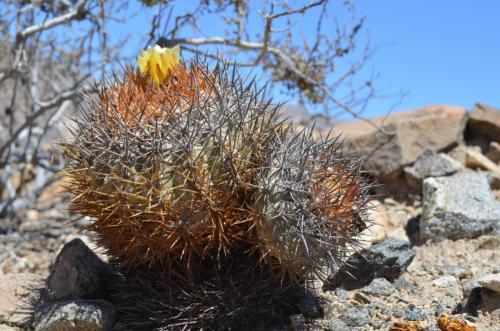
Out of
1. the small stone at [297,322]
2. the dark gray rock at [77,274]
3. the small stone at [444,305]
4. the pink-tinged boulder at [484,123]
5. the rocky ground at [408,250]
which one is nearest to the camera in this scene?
the small stone at [297,322]

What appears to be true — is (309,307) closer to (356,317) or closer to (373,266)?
(356,317)

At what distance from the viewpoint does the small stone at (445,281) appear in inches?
186

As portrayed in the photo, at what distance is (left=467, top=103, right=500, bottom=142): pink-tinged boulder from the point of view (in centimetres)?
859

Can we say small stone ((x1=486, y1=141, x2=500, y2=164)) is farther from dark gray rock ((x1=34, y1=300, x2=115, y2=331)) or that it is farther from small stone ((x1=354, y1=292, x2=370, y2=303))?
dark gray rock ((x1=34, y1=300, x2=115, y2=331))

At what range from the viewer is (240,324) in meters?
3.75

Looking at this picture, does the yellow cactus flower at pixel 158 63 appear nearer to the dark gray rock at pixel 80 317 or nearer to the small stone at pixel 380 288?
the dark gray rock at pixel 80 317

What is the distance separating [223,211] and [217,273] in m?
0.43

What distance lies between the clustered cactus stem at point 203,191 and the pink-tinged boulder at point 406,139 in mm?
4266

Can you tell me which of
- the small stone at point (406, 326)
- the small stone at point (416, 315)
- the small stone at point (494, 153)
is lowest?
the small stone at point (406, 326)

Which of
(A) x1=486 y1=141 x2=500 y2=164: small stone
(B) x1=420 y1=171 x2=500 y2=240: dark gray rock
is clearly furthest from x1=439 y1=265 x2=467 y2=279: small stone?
(A) x1=486 y1=141 x2=500 y2=164: small stone

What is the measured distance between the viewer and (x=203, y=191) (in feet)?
10.9

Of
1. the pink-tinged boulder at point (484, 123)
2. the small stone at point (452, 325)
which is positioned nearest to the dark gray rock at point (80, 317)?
the small stone at point (452, 325)

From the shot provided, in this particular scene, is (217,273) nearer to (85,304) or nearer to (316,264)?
(316,264)

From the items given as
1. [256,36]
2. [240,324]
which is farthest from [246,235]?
[256,36]
